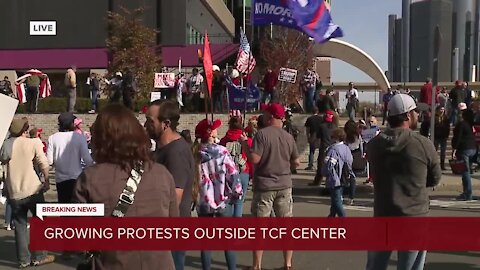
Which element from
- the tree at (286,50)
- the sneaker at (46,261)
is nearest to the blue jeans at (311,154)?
the sneaker at (46,261)

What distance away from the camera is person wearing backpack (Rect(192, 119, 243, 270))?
6309 millimetres

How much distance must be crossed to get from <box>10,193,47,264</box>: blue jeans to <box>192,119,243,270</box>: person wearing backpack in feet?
7.53

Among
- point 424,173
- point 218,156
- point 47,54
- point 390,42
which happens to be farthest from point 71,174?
point 390,42

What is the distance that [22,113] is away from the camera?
2267cm

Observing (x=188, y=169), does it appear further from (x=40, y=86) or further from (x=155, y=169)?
(x=40, y=86)

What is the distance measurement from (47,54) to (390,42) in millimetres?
86682

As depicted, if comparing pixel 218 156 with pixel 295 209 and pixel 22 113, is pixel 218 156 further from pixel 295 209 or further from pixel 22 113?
pixel 22 113

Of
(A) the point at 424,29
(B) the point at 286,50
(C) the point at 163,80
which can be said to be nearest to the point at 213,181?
(C) the point at 163,80

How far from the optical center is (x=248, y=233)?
6.33 meters

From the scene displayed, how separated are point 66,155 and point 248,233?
278 centimetres

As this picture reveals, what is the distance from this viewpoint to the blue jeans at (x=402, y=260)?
192 inches

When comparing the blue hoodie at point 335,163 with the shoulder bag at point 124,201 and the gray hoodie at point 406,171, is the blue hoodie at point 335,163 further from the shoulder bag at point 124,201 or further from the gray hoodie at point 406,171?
the shoulder bag at point 124,201

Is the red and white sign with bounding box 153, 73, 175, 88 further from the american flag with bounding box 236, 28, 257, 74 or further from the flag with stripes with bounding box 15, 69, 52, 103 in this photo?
the flag with stripes with bounding box 15, 69, 52, 103

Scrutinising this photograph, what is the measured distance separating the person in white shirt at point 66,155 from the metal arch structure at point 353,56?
3983cm
